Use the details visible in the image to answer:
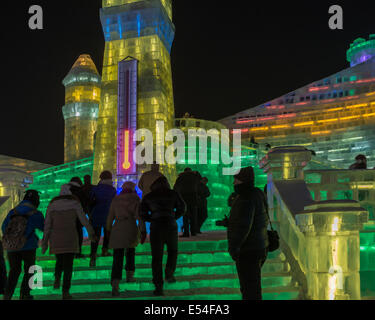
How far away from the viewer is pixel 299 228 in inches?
243

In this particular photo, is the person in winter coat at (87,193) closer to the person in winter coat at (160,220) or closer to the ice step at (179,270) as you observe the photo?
the ice step at (179,270)

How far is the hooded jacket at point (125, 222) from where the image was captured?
20.4 feet

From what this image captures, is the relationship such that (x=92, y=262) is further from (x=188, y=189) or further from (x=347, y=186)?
(x=347, y=186)

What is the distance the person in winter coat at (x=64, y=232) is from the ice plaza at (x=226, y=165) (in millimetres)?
564

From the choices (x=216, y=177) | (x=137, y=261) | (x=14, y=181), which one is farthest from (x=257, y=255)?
(x=216, y=177)

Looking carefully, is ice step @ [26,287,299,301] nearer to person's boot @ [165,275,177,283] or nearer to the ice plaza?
the ice plaza

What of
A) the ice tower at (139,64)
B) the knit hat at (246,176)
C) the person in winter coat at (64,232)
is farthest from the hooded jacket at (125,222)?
the ice tower at (139,64)

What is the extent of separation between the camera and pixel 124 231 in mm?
6277

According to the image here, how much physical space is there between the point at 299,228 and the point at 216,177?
14358mm

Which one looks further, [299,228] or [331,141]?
[331,141]

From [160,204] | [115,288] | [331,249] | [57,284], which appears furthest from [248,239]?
[57,284]

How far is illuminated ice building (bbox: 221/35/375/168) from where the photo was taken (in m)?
31.7

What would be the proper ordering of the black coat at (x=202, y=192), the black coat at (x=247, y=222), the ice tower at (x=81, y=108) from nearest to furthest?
the black coat at (x=247, y=222)
the black coat at (x=202, y=192)
the ice tower at (x=81, y=108)
